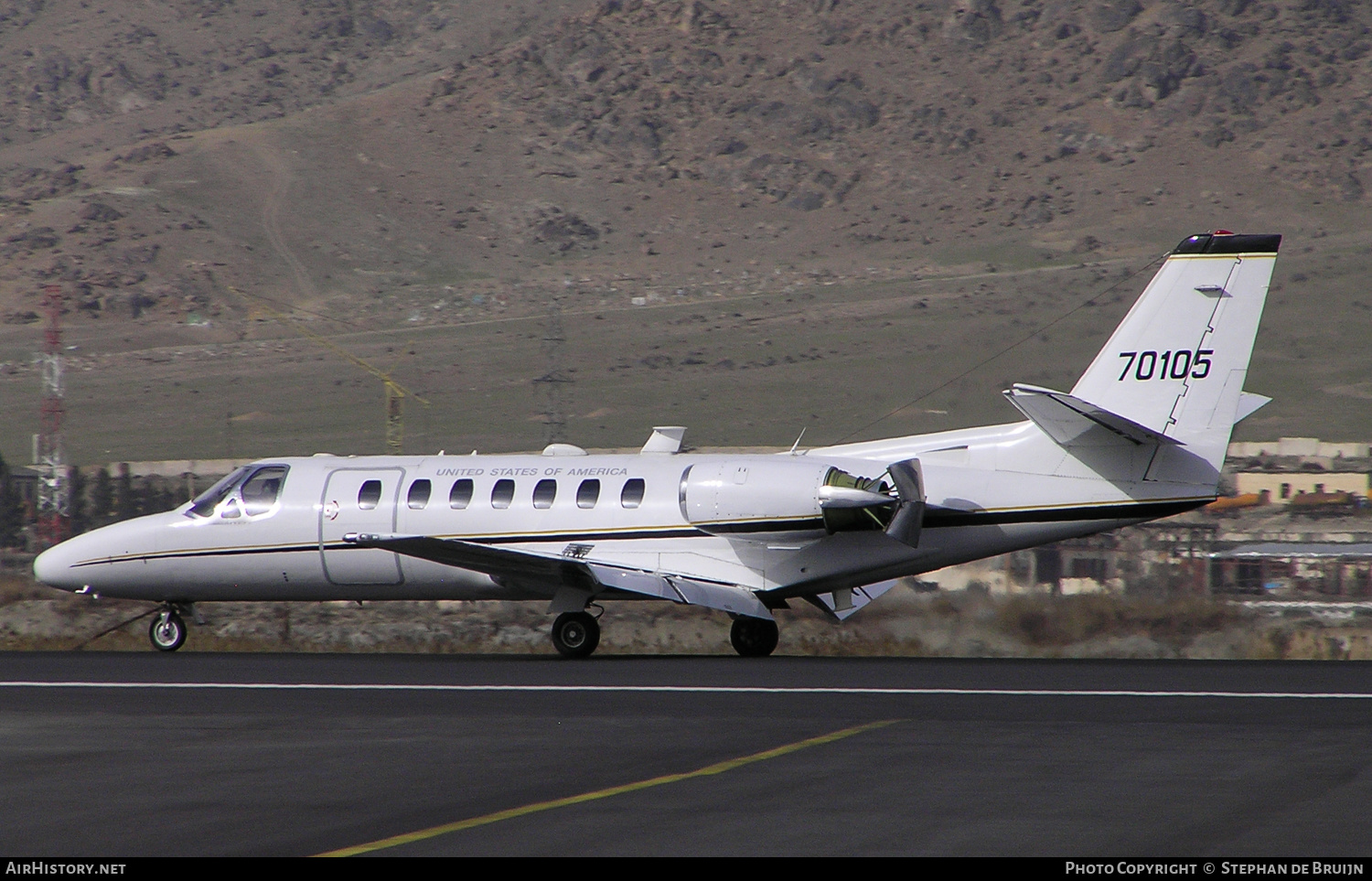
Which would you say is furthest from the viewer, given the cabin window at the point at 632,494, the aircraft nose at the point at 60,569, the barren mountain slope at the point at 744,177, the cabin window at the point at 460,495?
the barren mountain slope at the point at 744,177

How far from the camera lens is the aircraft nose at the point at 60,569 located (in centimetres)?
Answer: 2728

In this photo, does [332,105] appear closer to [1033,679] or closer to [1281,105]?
[1281,105]

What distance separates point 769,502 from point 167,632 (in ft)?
32.3

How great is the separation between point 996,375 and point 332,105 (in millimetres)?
105936

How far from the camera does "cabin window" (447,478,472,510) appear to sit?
25.4 metres

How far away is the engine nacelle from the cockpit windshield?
252 inches

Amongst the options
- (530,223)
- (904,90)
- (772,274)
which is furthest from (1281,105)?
(530,223)

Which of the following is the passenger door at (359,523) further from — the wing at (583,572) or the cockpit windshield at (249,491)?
the wing at (583,572)

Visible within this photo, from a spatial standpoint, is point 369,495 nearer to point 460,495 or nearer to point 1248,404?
point 460,495

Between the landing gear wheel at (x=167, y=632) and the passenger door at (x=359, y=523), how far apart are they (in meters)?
2.83

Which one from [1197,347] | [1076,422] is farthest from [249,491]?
[1197,347]

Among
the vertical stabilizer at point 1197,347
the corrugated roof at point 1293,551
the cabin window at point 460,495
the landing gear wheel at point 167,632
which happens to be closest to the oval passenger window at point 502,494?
the cabin window at point 460,495

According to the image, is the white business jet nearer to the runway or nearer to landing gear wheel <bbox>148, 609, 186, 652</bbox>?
landing gear wheel <bbox>148, 609, 186, 652</bbox>

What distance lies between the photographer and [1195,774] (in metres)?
13.0
